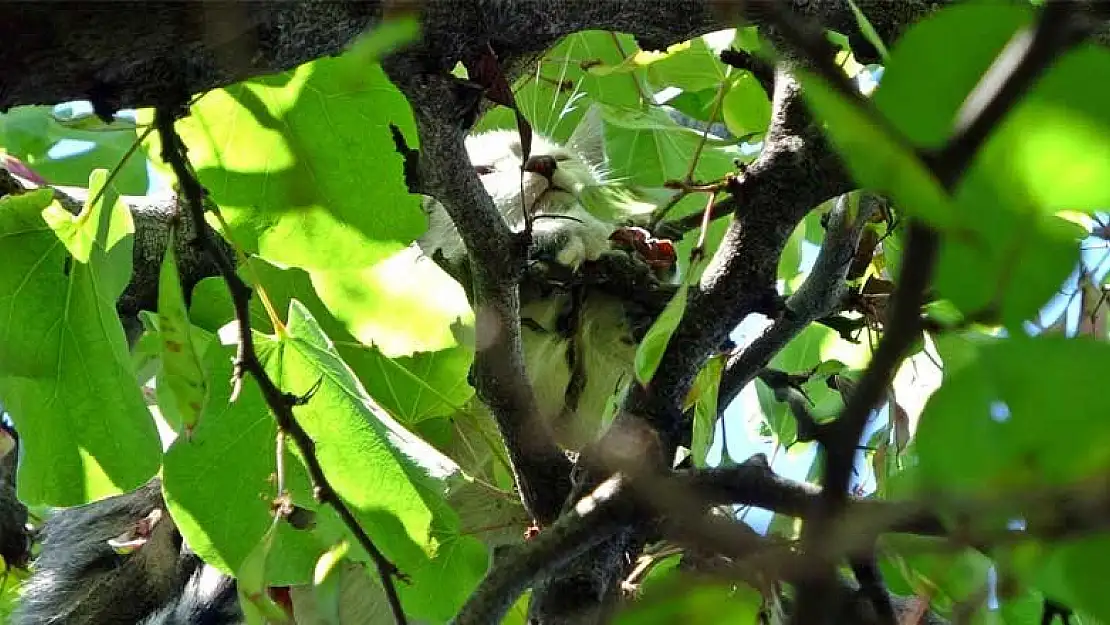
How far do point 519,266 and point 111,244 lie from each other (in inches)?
14.1

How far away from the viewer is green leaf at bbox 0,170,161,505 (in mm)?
860

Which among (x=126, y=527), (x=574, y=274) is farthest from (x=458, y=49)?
(x=126, y=527)

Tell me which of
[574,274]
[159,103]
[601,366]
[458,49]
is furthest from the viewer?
[601,366]

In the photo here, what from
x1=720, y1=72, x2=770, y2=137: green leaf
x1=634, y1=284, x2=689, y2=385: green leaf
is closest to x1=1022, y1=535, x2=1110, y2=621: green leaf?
x1=634, y1=284, x2=689, y2=385: green leaf

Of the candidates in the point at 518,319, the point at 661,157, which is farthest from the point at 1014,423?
the point at 661,157

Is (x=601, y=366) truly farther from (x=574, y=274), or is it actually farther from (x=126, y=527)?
(x=126, y=527)

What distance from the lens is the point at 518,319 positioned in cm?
101

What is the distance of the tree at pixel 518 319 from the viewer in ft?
0.83

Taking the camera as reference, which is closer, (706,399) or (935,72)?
(935,72)

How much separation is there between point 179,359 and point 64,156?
1422 millimetres

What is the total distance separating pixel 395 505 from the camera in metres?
0.89

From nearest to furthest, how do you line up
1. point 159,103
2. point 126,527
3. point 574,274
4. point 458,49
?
point 159,103 < point 458,49 < point 574,274 < point 126,527

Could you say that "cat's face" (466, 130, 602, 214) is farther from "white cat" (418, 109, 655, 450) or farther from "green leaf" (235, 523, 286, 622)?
"green leaf" (235, 523, 286, 622)

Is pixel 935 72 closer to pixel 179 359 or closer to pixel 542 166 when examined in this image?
pixel 179 359
